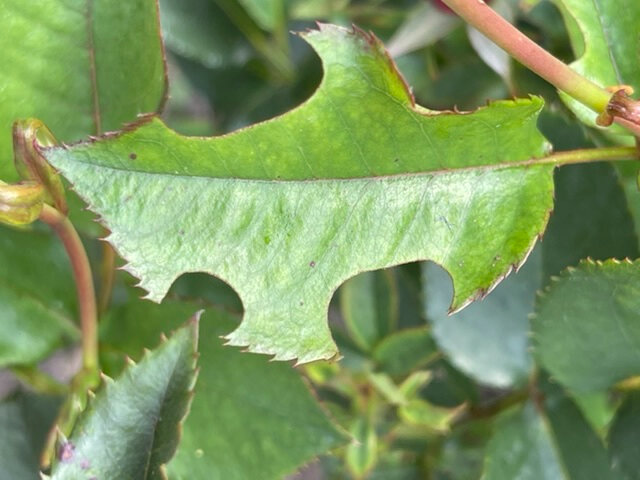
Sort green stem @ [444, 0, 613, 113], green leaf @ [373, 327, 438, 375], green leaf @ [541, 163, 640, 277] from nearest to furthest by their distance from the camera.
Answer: green stem @ [444, 0, 613, 113]
green leaf @ [541, 163, 640, 277]
green leaf @ [373, 327, 438, 375]

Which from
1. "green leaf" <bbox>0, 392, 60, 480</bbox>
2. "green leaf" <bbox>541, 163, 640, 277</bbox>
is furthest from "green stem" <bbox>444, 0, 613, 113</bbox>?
"green leaf" <bbox>0, 392, 60, 480</bbox>

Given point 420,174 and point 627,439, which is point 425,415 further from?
point 420,174

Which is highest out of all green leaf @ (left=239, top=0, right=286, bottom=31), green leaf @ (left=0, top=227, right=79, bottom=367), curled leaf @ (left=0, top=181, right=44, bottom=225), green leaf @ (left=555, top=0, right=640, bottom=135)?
green leaf @ (left=555, top=0, right=640, bottom=135)

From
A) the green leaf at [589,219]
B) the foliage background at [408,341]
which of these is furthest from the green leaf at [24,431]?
the green leaf at [589,219]

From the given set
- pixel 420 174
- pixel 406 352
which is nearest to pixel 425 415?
pixel 406 352

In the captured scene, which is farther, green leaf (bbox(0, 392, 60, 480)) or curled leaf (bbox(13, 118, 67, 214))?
green leaf (bbox(0, 392, 60, 480))

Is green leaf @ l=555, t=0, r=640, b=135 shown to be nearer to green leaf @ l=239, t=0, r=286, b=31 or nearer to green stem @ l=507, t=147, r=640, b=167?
A: green stem @ l=507, t=147, r=640, b=167
